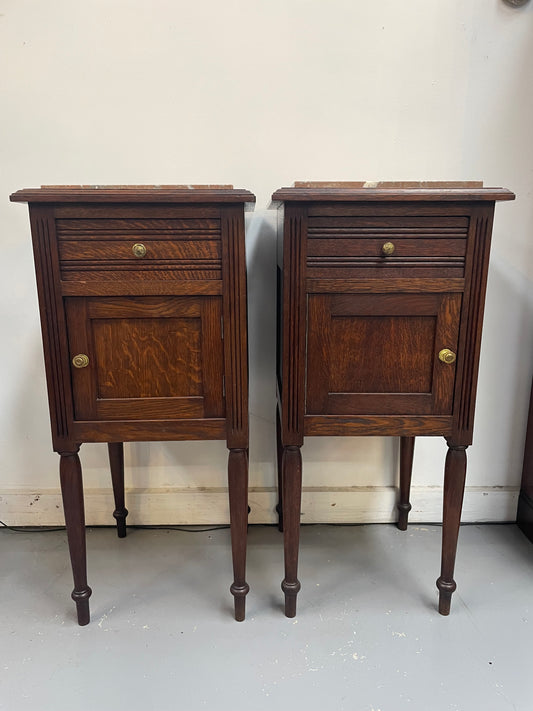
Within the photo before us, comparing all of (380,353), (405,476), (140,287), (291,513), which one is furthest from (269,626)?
(140,287)

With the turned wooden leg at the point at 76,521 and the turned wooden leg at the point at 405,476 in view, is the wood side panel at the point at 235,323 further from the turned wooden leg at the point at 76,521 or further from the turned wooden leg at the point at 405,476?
the turned wooden leg at the point at 405,476

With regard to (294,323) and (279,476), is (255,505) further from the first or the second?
(294,323)

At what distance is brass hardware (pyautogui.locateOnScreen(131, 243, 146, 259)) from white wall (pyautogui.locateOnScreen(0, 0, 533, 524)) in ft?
1.59

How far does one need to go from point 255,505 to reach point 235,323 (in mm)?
787

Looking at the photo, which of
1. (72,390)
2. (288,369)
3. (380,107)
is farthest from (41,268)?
(380,107)

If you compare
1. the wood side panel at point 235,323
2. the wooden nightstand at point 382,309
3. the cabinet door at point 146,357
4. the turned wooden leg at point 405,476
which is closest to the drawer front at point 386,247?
the wooden nightstand at point 382,309

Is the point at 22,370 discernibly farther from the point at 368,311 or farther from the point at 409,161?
the point at 409,161

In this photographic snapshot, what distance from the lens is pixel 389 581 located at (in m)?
1.37

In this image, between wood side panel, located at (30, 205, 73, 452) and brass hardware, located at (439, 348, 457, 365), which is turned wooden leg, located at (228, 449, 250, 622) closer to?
wood side panel, located at (30, 205, 73, 452)

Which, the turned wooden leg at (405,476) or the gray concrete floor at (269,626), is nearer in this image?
the gray concrete floor at (269,626)

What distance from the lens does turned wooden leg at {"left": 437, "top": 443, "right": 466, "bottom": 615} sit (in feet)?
3.86

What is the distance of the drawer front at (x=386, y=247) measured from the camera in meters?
1.04

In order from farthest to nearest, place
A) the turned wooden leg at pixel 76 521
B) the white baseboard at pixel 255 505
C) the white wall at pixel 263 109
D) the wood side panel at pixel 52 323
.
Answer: the white baseboard at pixel 255 505, the white wall at pixel 263 109, the turned wooden leg at pixel 76 521, the wood side panel at pixel 52 323

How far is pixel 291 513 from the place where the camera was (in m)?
1.18
